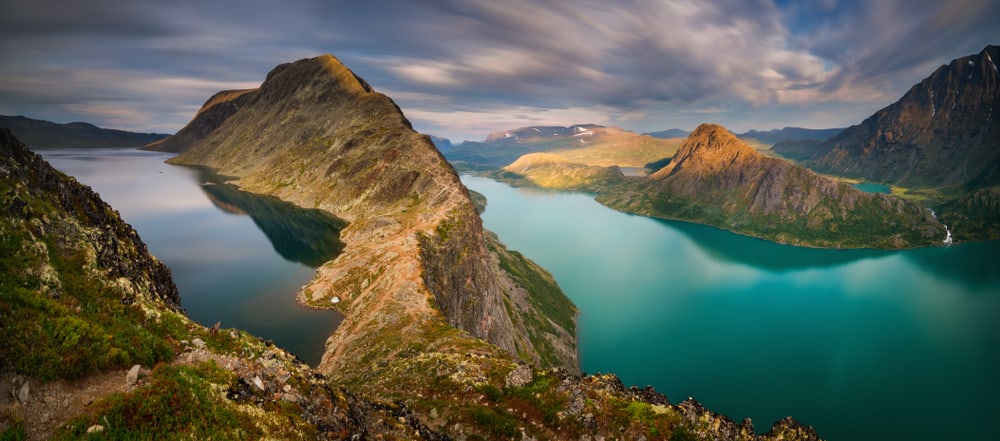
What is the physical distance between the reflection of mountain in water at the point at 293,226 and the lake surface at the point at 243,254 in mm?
308

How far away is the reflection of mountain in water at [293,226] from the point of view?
110062mm

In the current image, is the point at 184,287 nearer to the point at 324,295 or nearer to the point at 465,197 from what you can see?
the point at 324,295

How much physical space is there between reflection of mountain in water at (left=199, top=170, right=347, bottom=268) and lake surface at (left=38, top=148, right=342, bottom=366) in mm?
308

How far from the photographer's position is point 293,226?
472 ft

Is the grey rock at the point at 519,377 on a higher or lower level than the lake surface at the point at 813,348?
higher

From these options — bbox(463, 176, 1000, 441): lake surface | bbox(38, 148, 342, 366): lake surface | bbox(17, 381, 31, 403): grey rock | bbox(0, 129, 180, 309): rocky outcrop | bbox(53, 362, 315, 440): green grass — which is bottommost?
bbox(463, 176, 1000, 441): lake surface

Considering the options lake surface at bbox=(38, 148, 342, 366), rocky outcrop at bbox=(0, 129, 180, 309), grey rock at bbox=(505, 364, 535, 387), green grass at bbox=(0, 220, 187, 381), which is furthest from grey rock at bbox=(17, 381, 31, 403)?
lake surface at bbox=(38, 148, 342, 366)

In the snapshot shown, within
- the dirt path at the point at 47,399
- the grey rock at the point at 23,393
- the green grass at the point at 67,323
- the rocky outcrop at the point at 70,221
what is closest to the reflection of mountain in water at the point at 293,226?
the rocky outcrop at the point at 70,221

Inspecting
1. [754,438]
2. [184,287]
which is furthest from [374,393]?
[184,287]

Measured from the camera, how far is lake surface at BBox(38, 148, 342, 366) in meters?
68.1

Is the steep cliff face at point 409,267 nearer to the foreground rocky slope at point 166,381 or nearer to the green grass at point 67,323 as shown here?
the foreground rocky slope at point 166,381

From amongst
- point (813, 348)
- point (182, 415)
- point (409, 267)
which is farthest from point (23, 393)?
point (813, 348)

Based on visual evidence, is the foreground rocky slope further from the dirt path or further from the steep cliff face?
the steep cliff face

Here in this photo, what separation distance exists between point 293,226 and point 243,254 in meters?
39.0
